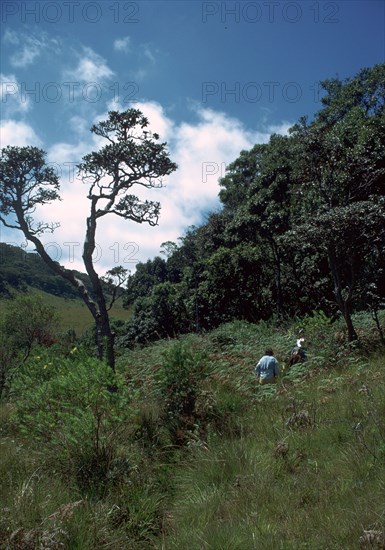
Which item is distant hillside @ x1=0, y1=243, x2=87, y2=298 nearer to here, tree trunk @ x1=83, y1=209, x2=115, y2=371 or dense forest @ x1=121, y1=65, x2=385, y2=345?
dense forest @ x1=121, y1=65, x2=385, y2=345

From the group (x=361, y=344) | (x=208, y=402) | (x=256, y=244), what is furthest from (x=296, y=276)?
(x=208, y=402)

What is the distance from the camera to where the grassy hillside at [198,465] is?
10.9 feet

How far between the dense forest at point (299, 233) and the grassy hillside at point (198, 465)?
4668 millimetres

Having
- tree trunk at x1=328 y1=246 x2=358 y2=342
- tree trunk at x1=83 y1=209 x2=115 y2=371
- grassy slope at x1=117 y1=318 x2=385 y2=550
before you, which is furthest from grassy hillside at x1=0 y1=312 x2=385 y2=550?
tree trunk at x1=328 y1=246 x2=358 y2=342

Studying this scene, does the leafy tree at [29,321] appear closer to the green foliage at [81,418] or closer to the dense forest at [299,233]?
the dense forest at [299,233]

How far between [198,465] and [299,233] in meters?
7.84

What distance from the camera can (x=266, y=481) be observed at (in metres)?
4.05

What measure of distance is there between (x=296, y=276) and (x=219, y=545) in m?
21.6

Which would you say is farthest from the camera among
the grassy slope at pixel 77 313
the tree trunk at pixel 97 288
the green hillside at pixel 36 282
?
the green hillside at pixel 36 282

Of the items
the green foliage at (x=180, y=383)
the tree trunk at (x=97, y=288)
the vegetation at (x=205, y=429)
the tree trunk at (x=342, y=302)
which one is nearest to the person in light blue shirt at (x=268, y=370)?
the vegetation at (x=205, y=429)

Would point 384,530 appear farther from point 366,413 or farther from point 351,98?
point 351,98

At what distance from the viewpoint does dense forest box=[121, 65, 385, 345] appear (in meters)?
11.4

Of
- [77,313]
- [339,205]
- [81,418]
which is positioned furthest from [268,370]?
[77,313]

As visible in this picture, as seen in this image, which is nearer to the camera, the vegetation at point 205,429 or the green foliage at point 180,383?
the vegetation at point 205,429
